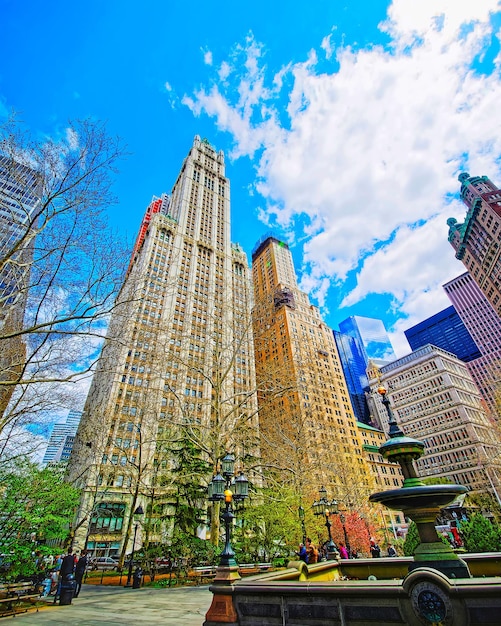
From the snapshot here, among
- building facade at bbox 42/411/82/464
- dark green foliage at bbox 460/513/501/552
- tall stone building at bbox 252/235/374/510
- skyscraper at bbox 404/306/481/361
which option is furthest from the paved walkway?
skyscraper at bbox 404/306/481/361

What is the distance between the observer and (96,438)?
27.3 meters

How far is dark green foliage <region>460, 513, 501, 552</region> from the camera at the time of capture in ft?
52.1

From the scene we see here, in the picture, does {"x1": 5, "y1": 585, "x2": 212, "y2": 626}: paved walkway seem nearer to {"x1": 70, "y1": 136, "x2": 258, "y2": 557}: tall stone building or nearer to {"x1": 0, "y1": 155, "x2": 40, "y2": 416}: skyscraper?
{"x1": 70, "y1": 136, "x2": 258, "y2": 557}: tall stone building

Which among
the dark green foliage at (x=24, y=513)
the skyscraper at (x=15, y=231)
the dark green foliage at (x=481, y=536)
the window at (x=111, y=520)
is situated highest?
the skyscraper at (x=15, y=231)

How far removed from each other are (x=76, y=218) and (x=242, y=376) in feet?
161

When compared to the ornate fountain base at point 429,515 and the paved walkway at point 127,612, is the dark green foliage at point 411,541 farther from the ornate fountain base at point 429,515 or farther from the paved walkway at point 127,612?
the paved walkway at point 127,612

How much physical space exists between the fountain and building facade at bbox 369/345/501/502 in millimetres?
78841

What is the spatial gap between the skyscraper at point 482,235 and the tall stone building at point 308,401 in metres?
41.1

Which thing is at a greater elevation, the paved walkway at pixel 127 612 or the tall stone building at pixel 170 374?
the tall stone building at pixel 170 374

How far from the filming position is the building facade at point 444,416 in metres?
86.0

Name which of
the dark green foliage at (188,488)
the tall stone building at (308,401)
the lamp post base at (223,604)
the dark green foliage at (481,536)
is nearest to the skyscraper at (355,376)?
the tall stone building at (308,401)

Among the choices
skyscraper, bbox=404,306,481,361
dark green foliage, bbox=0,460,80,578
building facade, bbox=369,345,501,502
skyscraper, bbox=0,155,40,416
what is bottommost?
dark green foliage, bbox=0,460,80,578

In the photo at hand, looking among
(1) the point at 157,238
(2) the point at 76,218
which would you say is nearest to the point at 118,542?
(2) the point at 76,218

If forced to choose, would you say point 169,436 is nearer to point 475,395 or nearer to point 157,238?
point 157,238
